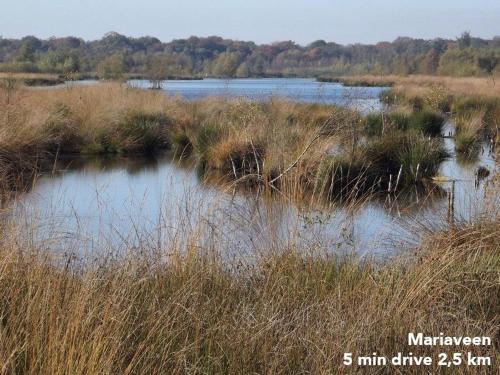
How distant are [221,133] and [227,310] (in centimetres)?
933

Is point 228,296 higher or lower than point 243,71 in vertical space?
lower

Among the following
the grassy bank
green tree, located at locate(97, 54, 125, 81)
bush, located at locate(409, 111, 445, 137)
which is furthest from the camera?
green tree, located at locate(97, 54, 125, 81)

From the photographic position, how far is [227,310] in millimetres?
3639

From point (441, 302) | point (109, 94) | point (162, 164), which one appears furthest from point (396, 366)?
point (109, 94)

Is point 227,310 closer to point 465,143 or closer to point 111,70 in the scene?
point 465,143

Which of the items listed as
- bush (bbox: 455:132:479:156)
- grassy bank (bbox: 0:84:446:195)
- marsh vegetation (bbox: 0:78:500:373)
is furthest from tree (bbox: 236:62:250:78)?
marsh vegetation (bbox: 0:78:500:373)

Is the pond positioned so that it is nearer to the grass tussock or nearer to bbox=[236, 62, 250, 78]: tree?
the grass tussock

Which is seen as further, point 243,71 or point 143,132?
point 243,71

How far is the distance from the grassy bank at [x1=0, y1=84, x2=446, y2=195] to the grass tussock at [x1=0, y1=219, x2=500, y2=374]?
13.6 ft

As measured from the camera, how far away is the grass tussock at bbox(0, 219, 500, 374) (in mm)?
2988

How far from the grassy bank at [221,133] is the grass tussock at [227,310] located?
163 inches

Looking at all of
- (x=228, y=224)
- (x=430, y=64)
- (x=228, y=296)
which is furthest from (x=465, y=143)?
(x=430, y=64)

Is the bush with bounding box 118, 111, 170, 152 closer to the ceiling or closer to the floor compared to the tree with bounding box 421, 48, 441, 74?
closer to the floor

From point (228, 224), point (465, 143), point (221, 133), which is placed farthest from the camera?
point (465, 143)
